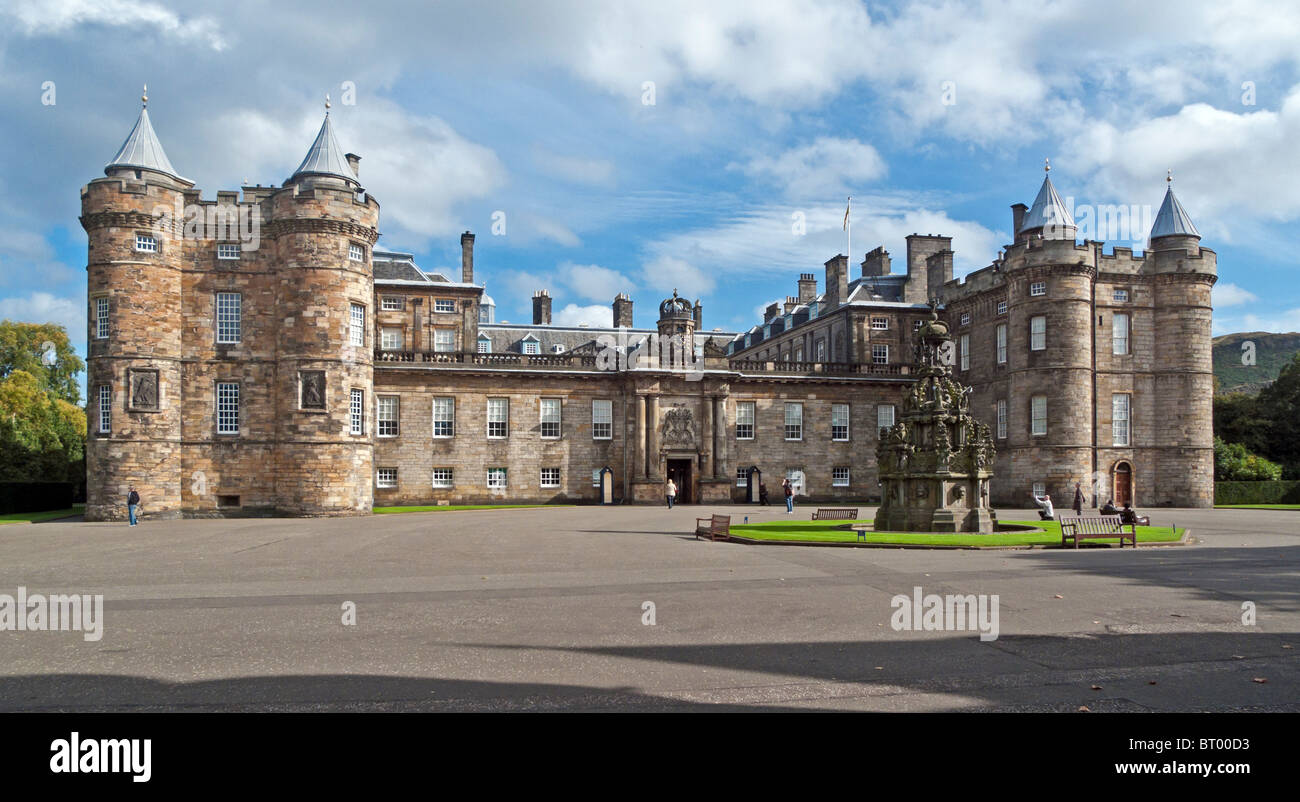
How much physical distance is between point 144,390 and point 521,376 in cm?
1743

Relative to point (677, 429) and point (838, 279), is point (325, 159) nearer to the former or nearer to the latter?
point (677, 429)

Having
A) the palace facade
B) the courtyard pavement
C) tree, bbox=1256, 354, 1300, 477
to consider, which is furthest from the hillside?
the courtyard pavement

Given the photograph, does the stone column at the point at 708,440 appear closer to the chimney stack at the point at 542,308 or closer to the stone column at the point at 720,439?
the stone column at the point at 720,439

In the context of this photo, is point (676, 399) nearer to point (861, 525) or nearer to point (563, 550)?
point (861, 525)

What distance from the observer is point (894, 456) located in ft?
87.1

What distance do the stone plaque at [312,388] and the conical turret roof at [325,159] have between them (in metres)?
9.25

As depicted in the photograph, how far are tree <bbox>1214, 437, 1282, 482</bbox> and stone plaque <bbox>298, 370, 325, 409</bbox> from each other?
48605mm

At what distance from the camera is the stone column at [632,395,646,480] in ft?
157

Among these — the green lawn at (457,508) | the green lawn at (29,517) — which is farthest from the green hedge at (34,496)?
the green lawn at (457,508)

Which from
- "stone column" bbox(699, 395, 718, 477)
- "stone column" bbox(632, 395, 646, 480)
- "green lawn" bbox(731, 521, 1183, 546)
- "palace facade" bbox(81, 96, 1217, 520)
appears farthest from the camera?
"stone column" bbox(699, 395, 718, 477)

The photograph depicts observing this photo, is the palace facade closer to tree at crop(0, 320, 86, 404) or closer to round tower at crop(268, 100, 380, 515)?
round tower at crop(268, 100, 380, 515)
